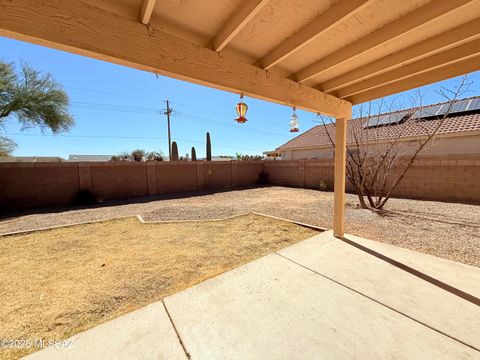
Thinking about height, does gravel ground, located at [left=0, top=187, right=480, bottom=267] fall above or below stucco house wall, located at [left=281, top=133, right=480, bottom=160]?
below

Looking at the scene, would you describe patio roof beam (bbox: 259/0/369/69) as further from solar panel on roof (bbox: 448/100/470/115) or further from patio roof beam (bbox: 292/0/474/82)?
solar panel on roof (bbox: 448/100/470/115)

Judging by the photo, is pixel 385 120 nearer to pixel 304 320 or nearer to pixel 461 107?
pixel 461 107

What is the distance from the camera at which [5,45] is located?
25.2 feet

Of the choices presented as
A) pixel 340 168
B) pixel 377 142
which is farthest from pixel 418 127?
pixel 340 168

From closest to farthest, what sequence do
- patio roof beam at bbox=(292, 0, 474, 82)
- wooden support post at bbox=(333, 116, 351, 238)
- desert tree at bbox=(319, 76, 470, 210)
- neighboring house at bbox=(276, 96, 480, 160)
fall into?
patio roof beam at bbox=(292, 0, 474, 82), wooden support post at bbox=(333, 116, 351, 238), desert tree at bbox=(319, 76, 470, 210), neighboring house at bbox=(276, 96, 480, 160)

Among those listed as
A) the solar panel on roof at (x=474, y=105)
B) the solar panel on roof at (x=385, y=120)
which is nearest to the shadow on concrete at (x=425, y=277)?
the solar panel on roof at (x=385, y=120)

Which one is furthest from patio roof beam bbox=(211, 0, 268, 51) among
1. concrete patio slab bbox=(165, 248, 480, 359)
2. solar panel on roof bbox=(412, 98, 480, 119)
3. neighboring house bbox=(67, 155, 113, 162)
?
neighboring house bbox=(67, 155, 113, 162)

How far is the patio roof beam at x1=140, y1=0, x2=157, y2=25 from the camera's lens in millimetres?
1524

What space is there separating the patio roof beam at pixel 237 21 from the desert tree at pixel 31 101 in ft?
40.1

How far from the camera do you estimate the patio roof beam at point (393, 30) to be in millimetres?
1720

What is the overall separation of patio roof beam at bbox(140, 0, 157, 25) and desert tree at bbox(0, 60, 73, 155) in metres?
12.0

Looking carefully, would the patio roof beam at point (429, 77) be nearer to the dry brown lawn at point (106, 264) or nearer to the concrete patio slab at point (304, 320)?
the concrete patio slab at point (304, 320)

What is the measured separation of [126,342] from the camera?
5.41 feet

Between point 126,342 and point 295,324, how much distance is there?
141 centimetres
